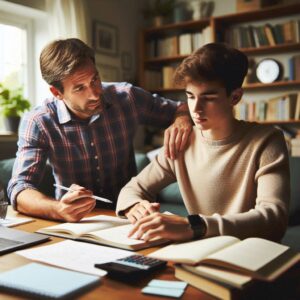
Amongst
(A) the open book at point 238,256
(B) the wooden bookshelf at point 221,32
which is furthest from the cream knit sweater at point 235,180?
(B) the wooden bookshelf at point 221,32

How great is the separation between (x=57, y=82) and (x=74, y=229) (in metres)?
0.70

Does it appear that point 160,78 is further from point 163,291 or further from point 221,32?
point 163,291

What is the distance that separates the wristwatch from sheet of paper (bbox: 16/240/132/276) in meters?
0.16

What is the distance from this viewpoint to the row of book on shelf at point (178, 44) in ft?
14.6

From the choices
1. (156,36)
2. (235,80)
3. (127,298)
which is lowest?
(127,298)

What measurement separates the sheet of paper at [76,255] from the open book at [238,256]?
127 millimetres

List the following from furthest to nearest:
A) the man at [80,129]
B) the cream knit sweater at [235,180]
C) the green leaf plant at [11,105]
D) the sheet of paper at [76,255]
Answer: the green leaf plant at [11,105] → the man at [80,129] → the cream knit sweater at [235,180] → the sheet of paper at [76,255]

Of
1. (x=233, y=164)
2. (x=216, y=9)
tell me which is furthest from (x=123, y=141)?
(x=216, y=9)

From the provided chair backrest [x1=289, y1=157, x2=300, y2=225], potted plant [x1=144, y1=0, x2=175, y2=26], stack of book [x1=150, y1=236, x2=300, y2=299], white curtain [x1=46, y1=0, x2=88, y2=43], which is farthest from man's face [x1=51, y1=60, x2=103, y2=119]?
potted plant [x1=144, y1=0, x2=175, y2=26]

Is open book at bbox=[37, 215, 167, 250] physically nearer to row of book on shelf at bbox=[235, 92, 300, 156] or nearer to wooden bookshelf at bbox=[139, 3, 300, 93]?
row of book on shelf at bbox=[235, 92, 300, 156]

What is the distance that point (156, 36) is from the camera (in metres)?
4.91

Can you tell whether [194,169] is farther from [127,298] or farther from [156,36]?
[156,36]

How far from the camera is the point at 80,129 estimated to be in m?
1.74

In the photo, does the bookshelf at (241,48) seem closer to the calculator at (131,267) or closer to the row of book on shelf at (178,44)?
the row of book on shelf at (178,44)
